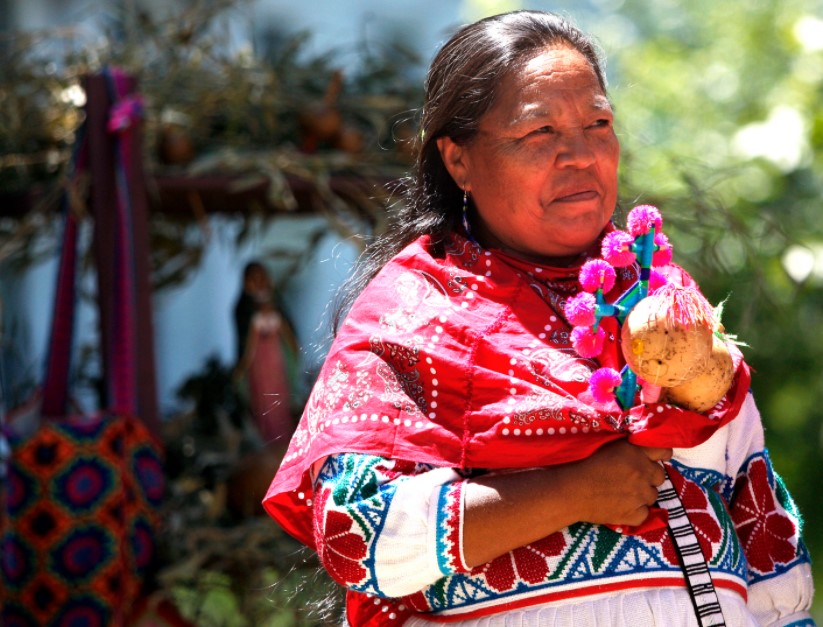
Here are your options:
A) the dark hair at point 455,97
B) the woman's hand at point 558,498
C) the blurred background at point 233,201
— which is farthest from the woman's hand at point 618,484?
the blurred background at point 233,201

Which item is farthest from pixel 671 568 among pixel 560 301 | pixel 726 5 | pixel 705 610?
pixel 726 5

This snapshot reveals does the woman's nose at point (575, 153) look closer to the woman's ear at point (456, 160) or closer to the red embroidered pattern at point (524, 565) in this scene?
the woman's ear at point (456, 160)

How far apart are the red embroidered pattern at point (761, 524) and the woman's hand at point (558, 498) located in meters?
0.24

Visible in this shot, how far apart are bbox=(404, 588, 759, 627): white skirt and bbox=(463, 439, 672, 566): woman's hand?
0.10m

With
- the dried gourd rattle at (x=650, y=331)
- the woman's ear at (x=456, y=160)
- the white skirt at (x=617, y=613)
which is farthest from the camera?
the woman's ear at (x=456, y=160)

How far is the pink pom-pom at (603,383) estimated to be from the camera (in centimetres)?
154

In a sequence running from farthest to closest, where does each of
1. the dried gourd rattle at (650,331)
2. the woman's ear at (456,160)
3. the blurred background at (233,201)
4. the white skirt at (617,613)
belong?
the blurred background at (233,201), the woman's ear at (456,160), the white skirt at (617,613), the dried gourd rattle at (650,331)

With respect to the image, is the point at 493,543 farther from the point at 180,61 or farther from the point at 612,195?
the point at 180,61

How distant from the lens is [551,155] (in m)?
1.69

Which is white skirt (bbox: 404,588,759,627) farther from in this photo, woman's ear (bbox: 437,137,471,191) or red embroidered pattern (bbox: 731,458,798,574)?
woman's ear (bbox: 437,137,471,191)

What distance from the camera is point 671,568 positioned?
1.60 m

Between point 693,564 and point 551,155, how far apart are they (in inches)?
23.1

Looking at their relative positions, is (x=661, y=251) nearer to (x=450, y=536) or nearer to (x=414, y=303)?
(x=414, y=303)

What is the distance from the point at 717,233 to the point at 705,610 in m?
2.22
